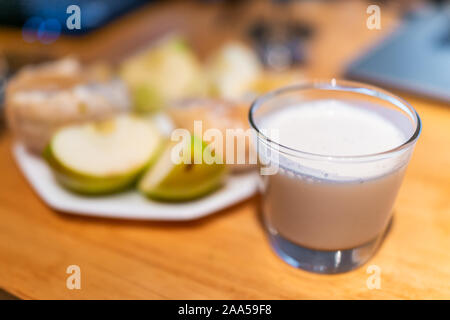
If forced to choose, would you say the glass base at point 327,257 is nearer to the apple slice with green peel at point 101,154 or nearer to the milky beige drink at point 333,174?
the milky beige drink at point 333,174

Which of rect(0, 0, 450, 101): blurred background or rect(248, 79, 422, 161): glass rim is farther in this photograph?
rect(0, 0, 450, 101): blurred background

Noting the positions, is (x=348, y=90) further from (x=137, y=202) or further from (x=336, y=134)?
(x=137, y=202)

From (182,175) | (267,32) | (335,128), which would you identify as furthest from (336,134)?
(267,32)

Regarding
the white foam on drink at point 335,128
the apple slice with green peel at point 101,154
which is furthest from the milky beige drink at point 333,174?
the apple slice with green peel at point 101,154

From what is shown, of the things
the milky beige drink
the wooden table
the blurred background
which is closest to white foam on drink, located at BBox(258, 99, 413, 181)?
the milky beige drink

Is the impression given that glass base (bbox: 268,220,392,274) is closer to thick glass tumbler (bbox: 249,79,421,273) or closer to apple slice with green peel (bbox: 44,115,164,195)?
thick glass tumbler (bbox: 249,79,421,273)
